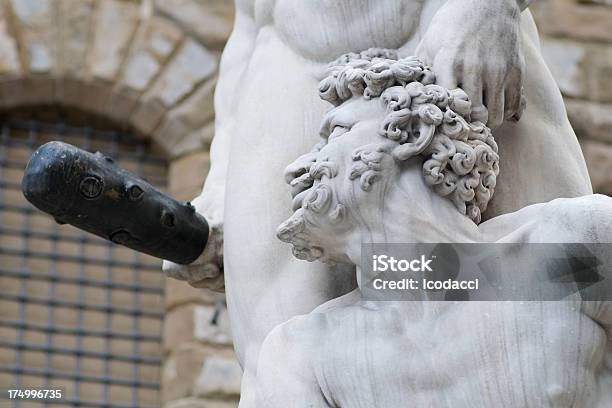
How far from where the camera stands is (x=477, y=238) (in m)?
2.47

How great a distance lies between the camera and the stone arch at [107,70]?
226 inches

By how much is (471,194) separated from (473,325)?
16 centimetres

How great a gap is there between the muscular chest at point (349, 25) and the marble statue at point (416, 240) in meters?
0.17

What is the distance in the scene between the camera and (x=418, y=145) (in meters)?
2.45

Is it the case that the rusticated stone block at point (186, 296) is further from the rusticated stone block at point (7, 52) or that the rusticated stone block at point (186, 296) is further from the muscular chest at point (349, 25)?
the muscular chest at point (349, 25)

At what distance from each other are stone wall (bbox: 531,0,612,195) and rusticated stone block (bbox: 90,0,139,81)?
1109 millimetres

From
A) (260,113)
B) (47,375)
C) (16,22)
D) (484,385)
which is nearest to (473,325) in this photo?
(484,385)

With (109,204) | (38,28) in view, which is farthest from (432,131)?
(38,28)

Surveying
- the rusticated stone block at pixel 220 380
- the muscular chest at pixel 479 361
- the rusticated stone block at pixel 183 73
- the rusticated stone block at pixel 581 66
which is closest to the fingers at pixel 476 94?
the muscular chest at pixel 479 361

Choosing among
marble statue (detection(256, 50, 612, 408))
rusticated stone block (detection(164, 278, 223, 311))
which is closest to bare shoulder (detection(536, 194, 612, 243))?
marble statue (detection(256, 50, 612, 408))

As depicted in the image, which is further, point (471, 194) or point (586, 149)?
point (586, 149)

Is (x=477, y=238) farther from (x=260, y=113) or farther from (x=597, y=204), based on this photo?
(x=260, y=113)

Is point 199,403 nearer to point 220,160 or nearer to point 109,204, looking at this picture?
point 220,160

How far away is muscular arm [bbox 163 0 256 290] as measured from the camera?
113 inches
